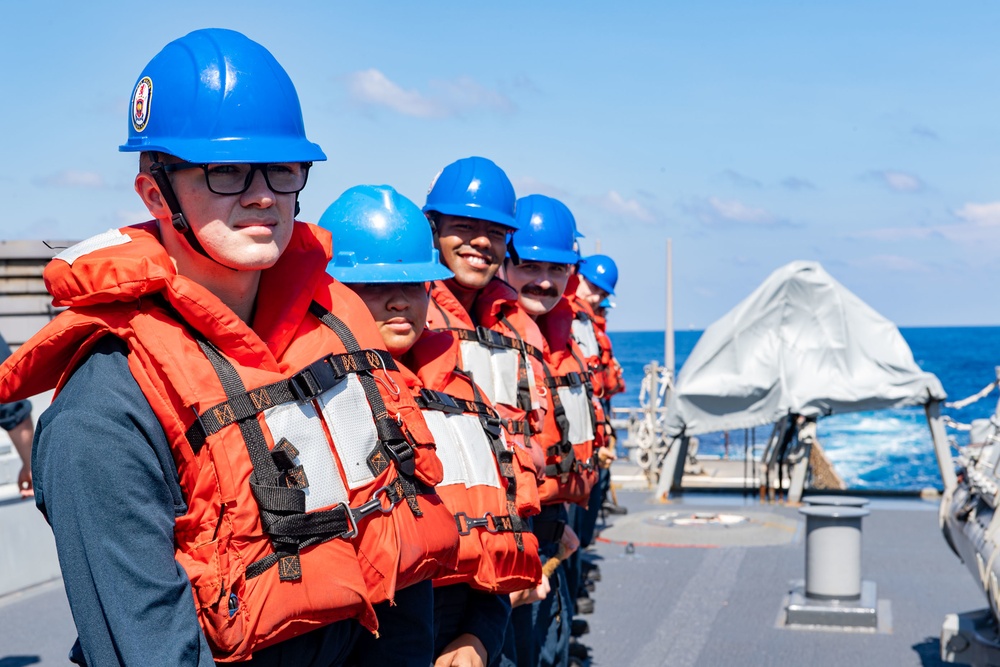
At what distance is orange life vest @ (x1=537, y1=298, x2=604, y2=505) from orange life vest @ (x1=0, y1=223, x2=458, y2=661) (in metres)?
2.79

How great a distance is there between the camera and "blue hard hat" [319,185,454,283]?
3.45 meters

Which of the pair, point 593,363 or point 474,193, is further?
point 593,363

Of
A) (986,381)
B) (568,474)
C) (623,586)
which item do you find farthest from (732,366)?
(986,381)

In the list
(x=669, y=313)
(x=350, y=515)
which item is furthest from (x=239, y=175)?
(x=669, y=313)

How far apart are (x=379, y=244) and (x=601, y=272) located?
8.03 meters

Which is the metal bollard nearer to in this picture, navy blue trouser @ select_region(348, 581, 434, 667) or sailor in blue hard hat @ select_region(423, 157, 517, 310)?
sailor in blue hard hat @ select_region(423, 157, 517, 310)

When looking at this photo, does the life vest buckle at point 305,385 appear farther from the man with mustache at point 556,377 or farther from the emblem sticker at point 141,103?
the man with mustache at point 556,377

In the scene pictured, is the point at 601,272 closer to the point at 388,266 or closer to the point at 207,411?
the point at 388,266

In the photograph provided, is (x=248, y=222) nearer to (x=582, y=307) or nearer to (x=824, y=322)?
(x=582, y=307)

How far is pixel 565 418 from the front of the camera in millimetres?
5586

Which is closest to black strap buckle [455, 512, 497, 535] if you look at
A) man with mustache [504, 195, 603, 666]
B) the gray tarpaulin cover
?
man with mustache [504, 195, 603, 666]

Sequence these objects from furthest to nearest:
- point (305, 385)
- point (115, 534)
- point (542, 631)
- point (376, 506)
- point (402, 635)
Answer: point (542, 631) < point (402, 635) < point (376, 506) < point (305, 385) < point (115, 534)

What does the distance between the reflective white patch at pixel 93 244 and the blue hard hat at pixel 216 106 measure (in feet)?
0.52

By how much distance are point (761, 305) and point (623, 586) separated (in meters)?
5.96
